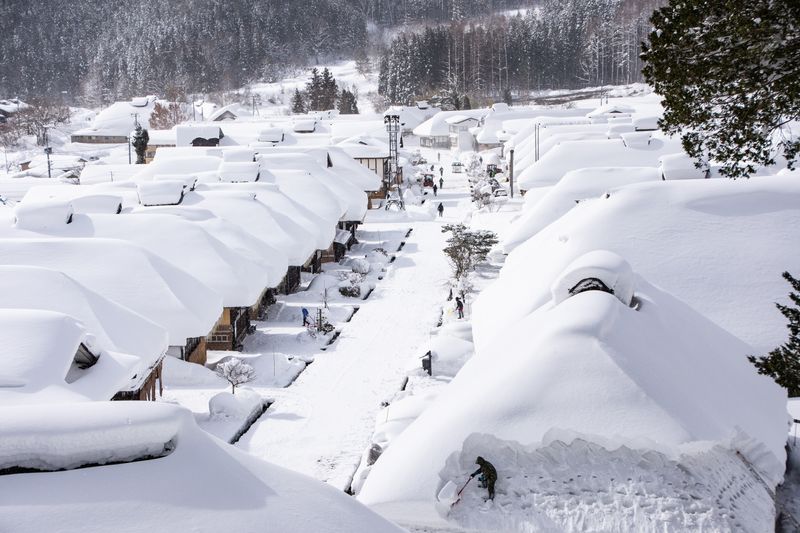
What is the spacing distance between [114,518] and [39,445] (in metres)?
0.62

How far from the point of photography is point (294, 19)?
161750 millimetres

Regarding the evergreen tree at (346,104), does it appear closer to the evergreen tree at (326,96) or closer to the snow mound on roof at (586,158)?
the evergreen tree at (326,96)

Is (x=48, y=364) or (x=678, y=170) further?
(x=678, y=170)

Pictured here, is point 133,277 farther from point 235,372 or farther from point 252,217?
point 252,217

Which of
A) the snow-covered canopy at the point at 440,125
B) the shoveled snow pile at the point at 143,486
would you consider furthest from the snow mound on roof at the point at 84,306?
the snow-covered canopy at the point at 440,125

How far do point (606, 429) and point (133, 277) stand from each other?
1587cm

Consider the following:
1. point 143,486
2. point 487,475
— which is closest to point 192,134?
point 487,475

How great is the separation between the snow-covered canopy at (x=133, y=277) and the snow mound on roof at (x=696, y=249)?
24.0ft

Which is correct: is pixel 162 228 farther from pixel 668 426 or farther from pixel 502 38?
pixel 502 38

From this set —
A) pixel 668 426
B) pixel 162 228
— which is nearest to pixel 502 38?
pixel 162 228

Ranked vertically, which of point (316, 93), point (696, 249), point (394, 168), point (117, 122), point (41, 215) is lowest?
point (696, 249)

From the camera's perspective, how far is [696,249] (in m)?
18.5

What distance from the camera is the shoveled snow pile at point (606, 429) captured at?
6.91 meters

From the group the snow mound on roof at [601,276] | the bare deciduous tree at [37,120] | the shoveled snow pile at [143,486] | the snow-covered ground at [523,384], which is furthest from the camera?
the bare deciduous tree at [37,120]
